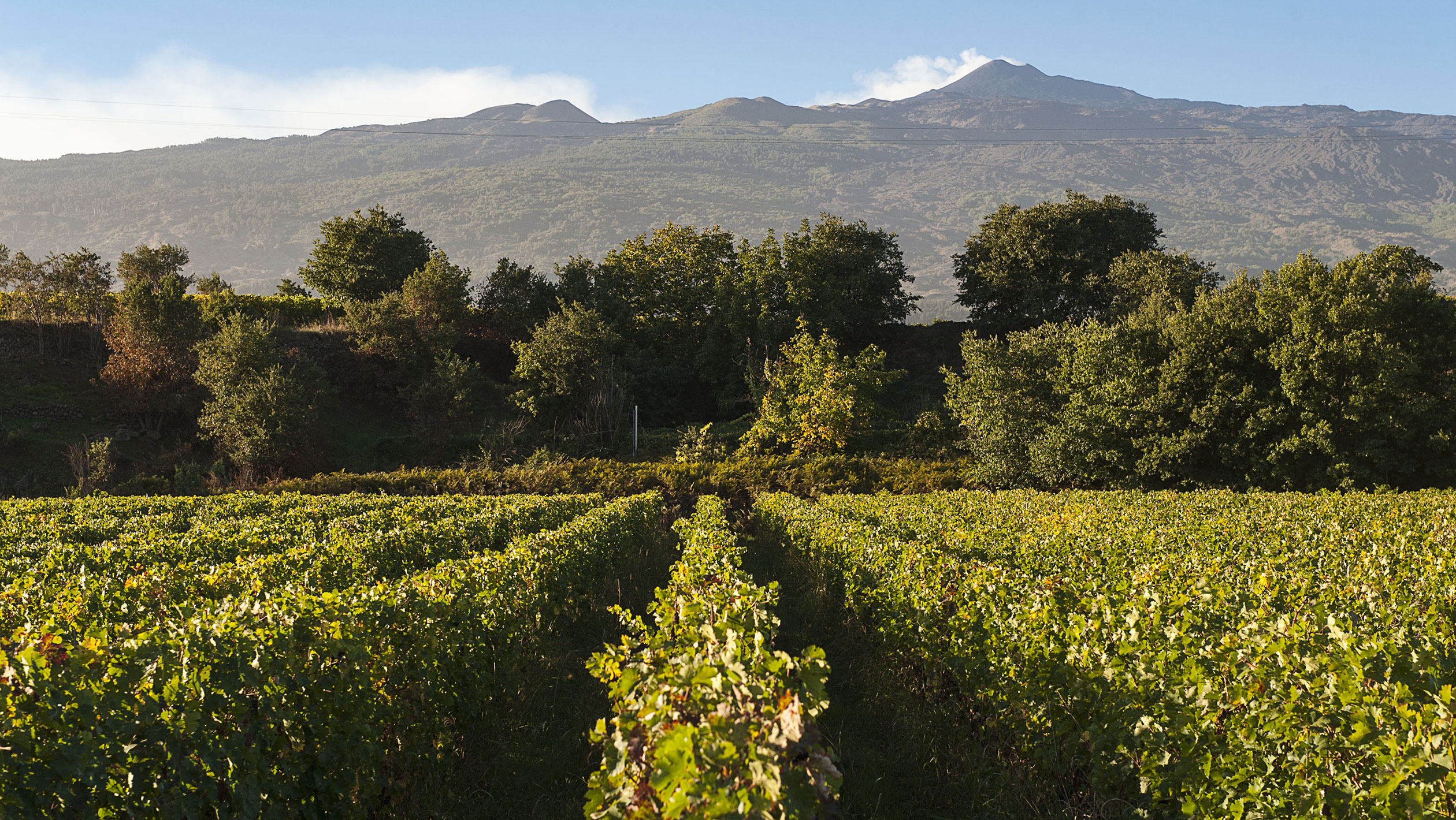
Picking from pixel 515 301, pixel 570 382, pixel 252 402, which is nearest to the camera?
pixel 252 402

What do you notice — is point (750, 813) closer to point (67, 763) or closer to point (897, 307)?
point (67, 763)

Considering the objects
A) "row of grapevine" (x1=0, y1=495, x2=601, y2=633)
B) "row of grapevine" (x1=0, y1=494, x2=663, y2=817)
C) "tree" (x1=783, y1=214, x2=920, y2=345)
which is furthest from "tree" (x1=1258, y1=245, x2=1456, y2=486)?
"row of grapevine" (x1=0, y1=494, x2=663, y2=817)

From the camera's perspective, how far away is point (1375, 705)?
341 cm

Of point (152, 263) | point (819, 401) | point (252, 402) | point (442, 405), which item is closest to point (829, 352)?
point (819, 401)

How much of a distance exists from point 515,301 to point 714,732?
144 ft

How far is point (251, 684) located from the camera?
3.97m

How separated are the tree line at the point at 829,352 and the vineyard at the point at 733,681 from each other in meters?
16.8

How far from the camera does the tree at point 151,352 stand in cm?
3192

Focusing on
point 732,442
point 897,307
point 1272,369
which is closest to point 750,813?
point 1272,369

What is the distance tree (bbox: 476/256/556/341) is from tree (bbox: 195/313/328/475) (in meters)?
13.1

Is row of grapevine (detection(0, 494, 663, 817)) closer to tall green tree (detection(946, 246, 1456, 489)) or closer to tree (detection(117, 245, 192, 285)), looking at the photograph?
tall green tree (detection(946, 246, 1456, 489))

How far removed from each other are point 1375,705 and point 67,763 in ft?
17.7

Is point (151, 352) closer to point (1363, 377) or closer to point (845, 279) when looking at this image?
point (845, 279)

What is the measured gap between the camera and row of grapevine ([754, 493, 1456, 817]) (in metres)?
3.51
